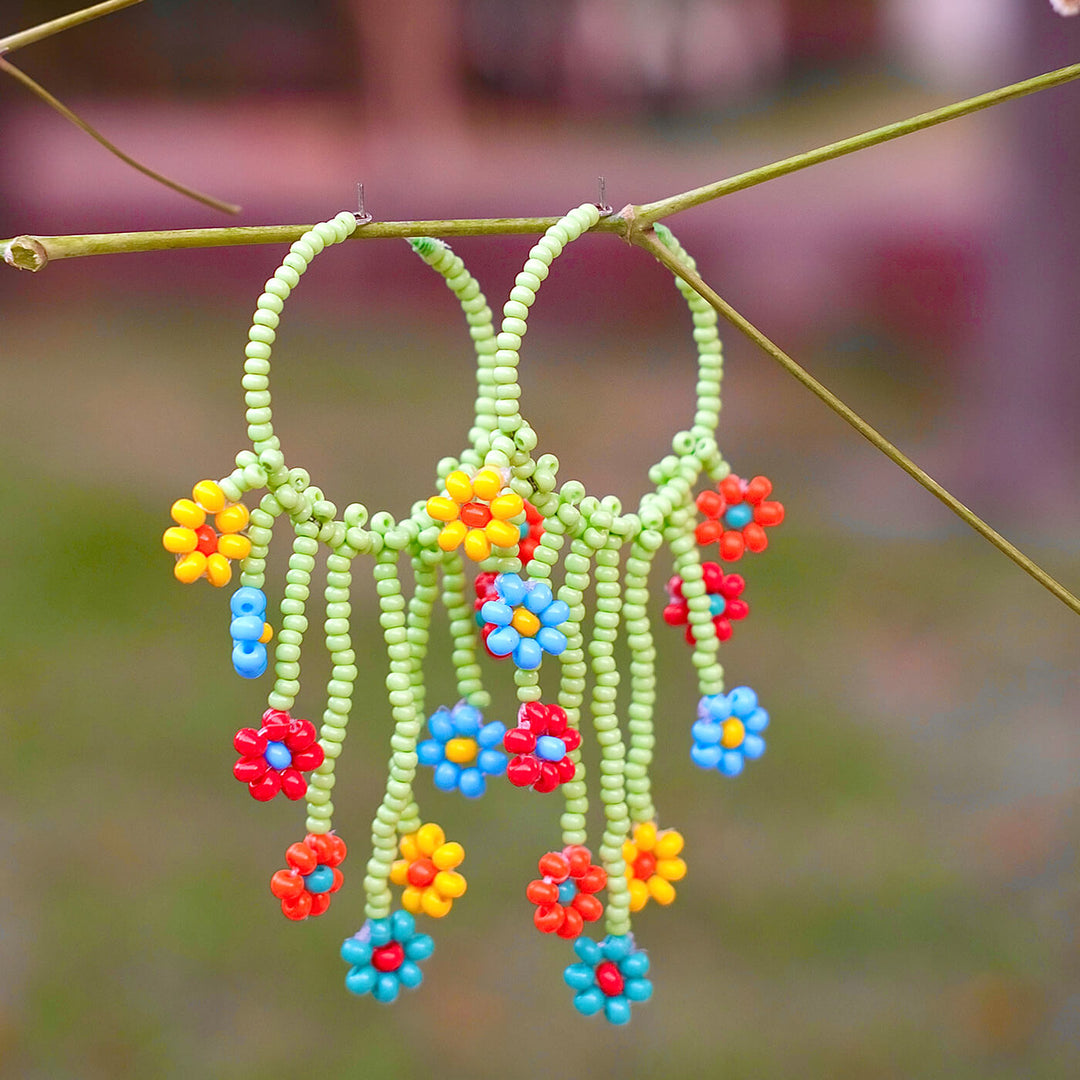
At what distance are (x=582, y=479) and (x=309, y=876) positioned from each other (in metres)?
1.71

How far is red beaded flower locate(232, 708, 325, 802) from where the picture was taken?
1.89 feet

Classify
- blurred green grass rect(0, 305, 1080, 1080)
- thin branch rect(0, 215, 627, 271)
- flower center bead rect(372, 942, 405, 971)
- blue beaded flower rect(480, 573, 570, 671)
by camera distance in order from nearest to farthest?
thin branch rect(0, 215, 627, 271) → blue beaded flower rect(480, 573, 570, 671) → flower center bead rect(372, 942, 405, 971) → blurred green grass rect(0, 305, 1080, 1080)

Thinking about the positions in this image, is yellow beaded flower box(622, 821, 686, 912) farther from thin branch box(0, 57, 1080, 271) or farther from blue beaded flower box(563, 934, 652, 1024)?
thin branch box(0, 57, 1080, 271)

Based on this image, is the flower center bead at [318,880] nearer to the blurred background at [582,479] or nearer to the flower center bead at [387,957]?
the flower center bead at [387,957]

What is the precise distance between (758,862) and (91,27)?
2317 millimetres

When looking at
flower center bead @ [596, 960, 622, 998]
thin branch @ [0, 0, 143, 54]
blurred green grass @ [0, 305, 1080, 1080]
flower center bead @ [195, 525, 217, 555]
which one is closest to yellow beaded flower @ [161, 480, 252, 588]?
flower center bead @ [195, 525, 217, 555]

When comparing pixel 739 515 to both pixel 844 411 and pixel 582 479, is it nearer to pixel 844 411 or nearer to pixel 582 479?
pixel 844 411

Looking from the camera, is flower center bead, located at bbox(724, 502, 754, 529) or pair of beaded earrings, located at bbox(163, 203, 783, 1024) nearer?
pair of beaded earrings, located at bbox(163, 203, 783, 1024)

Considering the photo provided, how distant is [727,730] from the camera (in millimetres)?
689

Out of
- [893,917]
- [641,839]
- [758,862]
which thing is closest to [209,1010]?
[758,862]

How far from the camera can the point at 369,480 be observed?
217cm

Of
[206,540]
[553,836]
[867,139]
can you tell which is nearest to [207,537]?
[206,540]

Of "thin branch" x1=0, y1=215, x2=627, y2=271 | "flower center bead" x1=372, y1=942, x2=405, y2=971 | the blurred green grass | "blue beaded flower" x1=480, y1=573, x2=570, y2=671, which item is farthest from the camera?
the blurred green grass

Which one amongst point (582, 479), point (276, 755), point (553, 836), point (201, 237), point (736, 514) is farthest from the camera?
point (582, 479)
